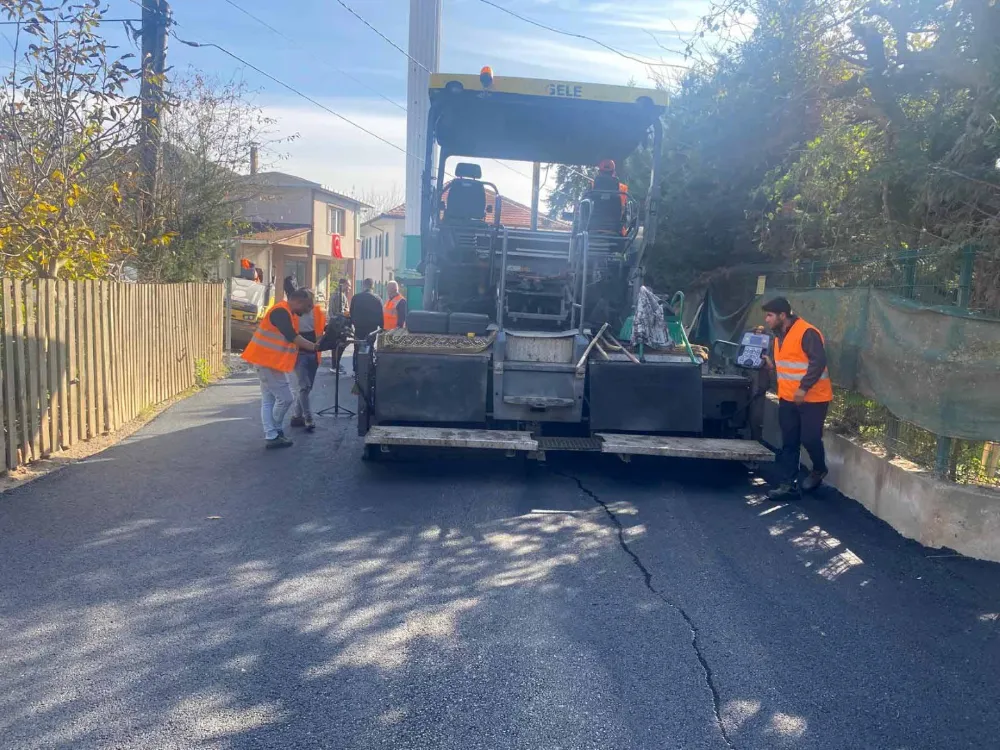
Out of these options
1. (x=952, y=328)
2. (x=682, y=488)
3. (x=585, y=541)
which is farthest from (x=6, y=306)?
(x=952, y=328)

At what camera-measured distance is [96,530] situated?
5703 millimetres

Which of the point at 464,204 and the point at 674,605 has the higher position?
the point at 464,204

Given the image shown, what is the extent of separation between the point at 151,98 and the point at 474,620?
8188mm

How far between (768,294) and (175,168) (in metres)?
10.2

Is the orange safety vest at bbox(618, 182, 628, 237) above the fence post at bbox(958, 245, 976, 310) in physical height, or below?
above

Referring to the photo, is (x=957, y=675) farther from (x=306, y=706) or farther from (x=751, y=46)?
(x=751, y=46)

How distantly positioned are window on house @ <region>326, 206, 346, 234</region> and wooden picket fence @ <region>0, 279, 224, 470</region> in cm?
2916

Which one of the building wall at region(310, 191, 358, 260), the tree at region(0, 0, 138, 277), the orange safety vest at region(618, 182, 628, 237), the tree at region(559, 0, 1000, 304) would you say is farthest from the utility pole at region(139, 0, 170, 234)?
the building wall at region(310, 191, 358, 260)

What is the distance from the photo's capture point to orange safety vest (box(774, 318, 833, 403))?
695 centimetres

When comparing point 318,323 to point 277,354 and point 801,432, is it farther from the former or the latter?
point 801,432

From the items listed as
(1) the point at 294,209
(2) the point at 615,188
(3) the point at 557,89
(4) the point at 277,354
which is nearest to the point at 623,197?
(2) the point at 615,188

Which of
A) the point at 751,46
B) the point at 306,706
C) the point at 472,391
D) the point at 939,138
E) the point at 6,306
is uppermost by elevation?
the point at 751,46

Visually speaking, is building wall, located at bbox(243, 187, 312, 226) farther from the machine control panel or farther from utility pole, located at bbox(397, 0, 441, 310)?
the machine control panel

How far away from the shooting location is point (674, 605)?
183 inches
